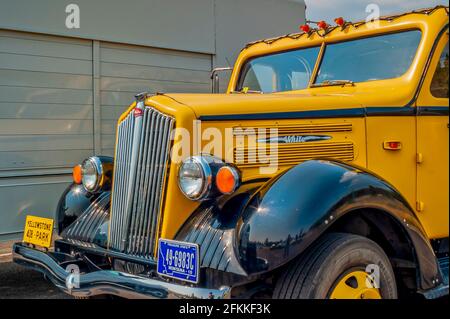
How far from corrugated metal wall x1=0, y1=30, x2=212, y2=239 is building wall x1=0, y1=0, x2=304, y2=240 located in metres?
0.01

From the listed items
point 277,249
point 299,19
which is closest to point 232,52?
point 299,19

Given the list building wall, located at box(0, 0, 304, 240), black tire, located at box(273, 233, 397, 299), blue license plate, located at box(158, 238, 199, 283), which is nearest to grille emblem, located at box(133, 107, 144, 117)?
blue license plate, located at box(158, 238, 199, 283)

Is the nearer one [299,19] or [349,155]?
[349,155]

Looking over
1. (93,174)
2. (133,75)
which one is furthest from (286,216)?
(133,75)

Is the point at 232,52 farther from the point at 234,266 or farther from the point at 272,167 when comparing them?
the point at 234,266

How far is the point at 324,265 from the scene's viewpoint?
2.77 m

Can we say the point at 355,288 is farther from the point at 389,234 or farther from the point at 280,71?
the point at 280,71

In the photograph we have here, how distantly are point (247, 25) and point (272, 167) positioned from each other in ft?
19.2

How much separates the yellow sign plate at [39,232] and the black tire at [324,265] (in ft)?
5.63

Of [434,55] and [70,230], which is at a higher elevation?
[434,55]

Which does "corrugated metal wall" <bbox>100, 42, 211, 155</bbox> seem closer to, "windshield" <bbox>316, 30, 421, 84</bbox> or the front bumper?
"windshield" <bbox>316, 30, 421, 84</bbox>

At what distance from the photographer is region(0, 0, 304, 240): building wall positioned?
21.3 feet

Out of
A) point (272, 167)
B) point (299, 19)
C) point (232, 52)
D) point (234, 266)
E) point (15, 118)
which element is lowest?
point (234, 266)

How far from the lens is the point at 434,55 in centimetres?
380
